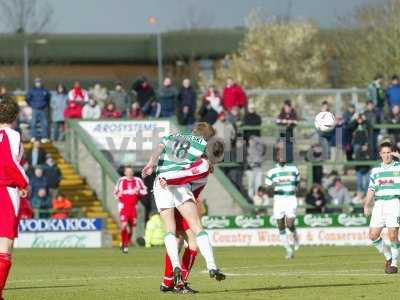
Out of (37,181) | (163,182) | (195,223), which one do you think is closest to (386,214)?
(195,223)

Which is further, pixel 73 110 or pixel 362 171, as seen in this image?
pixel 73 110

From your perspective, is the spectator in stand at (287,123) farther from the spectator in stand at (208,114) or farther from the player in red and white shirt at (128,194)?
the player in red and white shirt at (128,194)

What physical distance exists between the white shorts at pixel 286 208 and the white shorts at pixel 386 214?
8.68 metres

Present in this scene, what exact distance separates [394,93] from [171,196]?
2619 cm

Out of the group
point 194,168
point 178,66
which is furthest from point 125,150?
point 178,66

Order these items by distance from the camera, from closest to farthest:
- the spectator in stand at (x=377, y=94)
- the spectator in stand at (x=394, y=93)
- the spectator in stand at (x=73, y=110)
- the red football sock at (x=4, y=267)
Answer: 1. the red football sock at (x=4, y=267)
2. the spectator in stand at (x=377, y=94)
3. the spectator in stand at (x=394, y=93)
4. the spectator in stand at (x=73, y=110)

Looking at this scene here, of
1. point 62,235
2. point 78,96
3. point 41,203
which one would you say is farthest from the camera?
point 78,96

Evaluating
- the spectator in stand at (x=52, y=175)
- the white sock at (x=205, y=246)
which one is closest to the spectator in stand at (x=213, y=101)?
the spectator in stand at (x=52, y=175)

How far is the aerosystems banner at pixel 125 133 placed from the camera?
1801 inches

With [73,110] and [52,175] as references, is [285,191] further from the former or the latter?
[73,110]

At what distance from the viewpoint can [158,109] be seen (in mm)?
46188

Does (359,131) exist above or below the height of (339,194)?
above

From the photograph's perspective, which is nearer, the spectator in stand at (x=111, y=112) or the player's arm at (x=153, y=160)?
the player's arm at (x=153, y=160)

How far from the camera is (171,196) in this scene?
59.3ft
